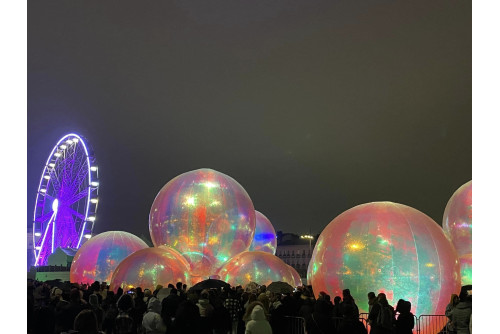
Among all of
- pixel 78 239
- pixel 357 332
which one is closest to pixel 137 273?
pixel 357 332

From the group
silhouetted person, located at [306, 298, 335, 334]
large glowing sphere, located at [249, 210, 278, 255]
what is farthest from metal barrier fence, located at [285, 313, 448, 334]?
large glowing sphere, located at [249, 210, 278, 255]

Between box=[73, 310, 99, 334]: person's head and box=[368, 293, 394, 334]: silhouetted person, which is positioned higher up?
box=[73, 310, 99, 334]: person's head

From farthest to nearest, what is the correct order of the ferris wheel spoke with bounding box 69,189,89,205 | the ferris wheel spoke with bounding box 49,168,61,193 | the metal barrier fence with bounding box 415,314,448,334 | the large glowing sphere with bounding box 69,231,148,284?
the ferris wheel spoke with bounding box 49,168,61,193 < the ferris wheel spoke with bounding box 69,189,89,205 < the large glowing sphere with bounding box 69,231,148,284 < the metal barrier fence with bounding box 415,314,448,334

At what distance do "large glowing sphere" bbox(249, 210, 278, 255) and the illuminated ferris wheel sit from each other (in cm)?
1132

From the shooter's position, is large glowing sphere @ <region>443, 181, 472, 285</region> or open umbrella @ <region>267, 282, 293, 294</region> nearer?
open umbrella @ <region>267, 282, 293, 294</region>

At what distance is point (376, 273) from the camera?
12945 mm

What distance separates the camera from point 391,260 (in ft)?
42.4

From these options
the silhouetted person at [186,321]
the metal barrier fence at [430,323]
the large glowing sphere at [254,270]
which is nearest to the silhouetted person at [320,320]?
the silhouetted person at [186,321]

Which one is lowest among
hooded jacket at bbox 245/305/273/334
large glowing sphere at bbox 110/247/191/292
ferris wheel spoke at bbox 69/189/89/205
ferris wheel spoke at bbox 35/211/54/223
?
large glowing sphere at bbox 110/247/191/292

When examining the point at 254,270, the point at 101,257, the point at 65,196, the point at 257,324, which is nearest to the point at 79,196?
the point at 65,196

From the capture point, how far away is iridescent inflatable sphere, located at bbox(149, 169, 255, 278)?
67.2 feet

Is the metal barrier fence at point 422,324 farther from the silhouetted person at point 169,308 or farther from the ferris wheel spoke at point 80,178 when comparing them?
the ferris wheel spoke at point 80,178

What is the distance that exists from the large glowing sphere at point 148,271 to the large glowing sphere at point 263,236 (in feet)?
32.2

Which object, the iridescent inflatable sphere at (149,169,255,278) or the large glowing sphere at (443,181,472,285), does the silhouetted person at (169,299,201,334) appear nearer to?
the iridescent inflatable sphere at (149,169,255,278)
